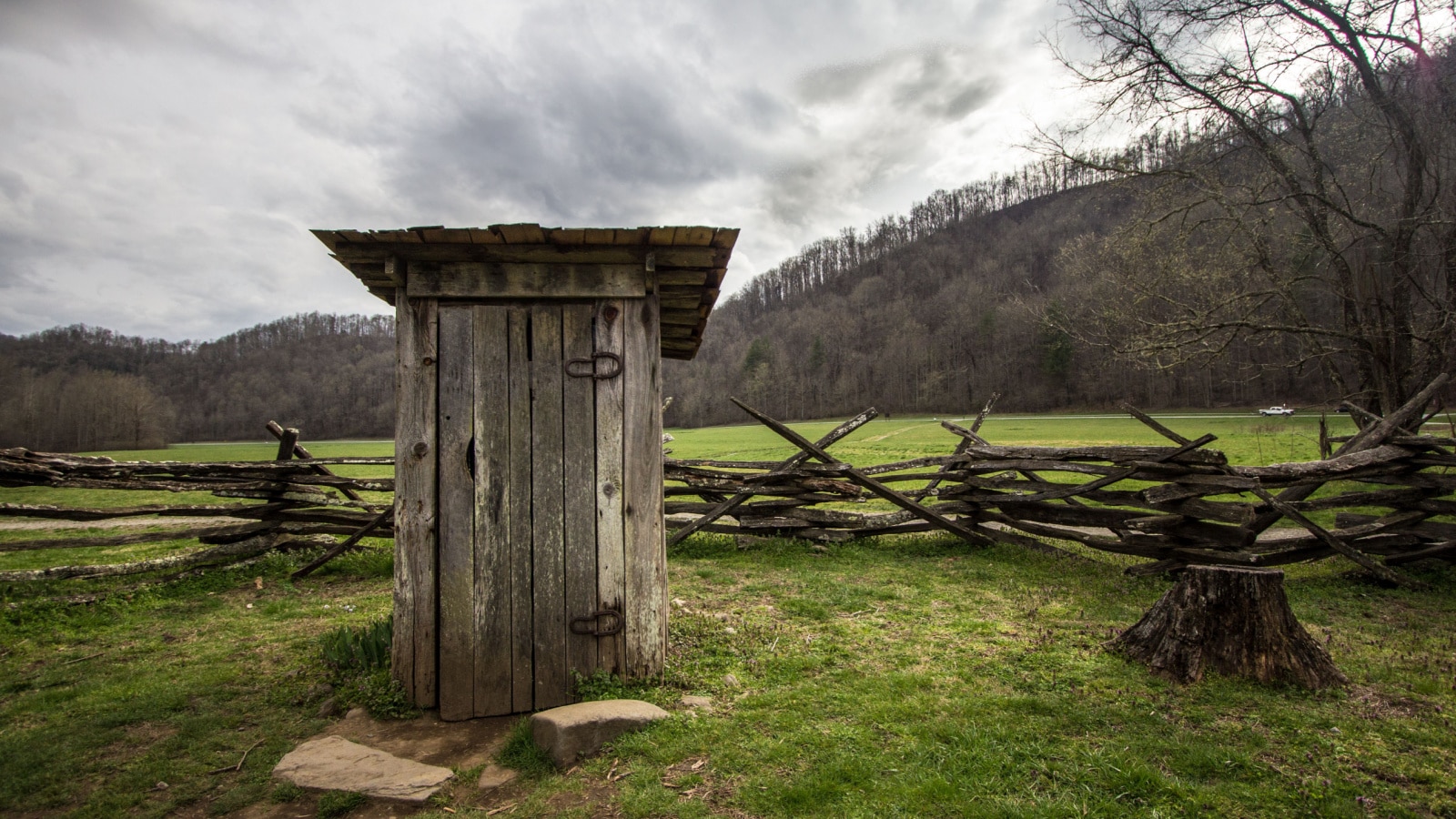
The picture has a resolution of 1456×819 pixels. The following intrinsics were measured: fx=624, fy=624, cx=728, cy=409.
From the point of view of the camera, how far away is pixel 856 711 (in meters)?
3.88

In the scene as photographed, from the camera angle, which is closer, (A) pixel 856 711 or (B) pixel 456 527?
(A) pixel 856 711

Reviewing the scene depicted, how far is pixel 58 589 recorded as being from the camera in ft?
22.1

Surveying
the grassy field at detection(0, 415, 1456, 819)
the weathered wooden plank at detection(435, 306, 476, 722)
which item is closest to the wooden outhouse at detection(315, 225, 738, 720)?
the weathered wooden plank at detection(435, 306, 476, 722)

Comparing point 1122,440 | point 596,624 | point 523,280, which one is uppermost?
point 523,280

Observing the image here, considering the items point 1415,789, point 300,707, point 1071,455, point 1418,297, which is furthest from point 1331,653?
point 1418,297

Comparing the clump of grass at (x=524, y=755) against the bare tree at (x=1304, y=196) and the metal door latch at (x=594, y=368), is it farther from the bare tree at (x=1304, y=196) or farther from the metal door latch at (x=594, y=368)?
the bare tree at (x=1304, y=196)

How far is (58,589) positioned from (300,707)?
16.2ft

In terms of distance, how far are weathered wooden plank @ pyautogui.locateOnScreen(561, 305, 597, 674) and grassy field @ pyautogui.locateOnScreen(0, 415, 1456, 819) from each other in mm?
338

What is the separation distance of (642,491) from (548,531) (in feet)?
2.20

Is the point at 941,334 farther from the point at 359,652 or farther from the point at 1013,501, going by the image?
the point at 359,652

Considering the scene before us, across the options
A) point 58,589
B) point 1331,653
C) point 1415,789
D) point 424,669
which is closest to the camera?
point 1415,789

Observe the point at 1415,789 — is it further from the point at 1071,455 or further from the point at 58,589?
the point at 58,589

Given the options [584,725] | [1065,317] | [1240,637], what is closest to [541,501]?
[584,725]

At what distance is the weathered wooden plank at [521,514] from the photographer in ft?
13.5
